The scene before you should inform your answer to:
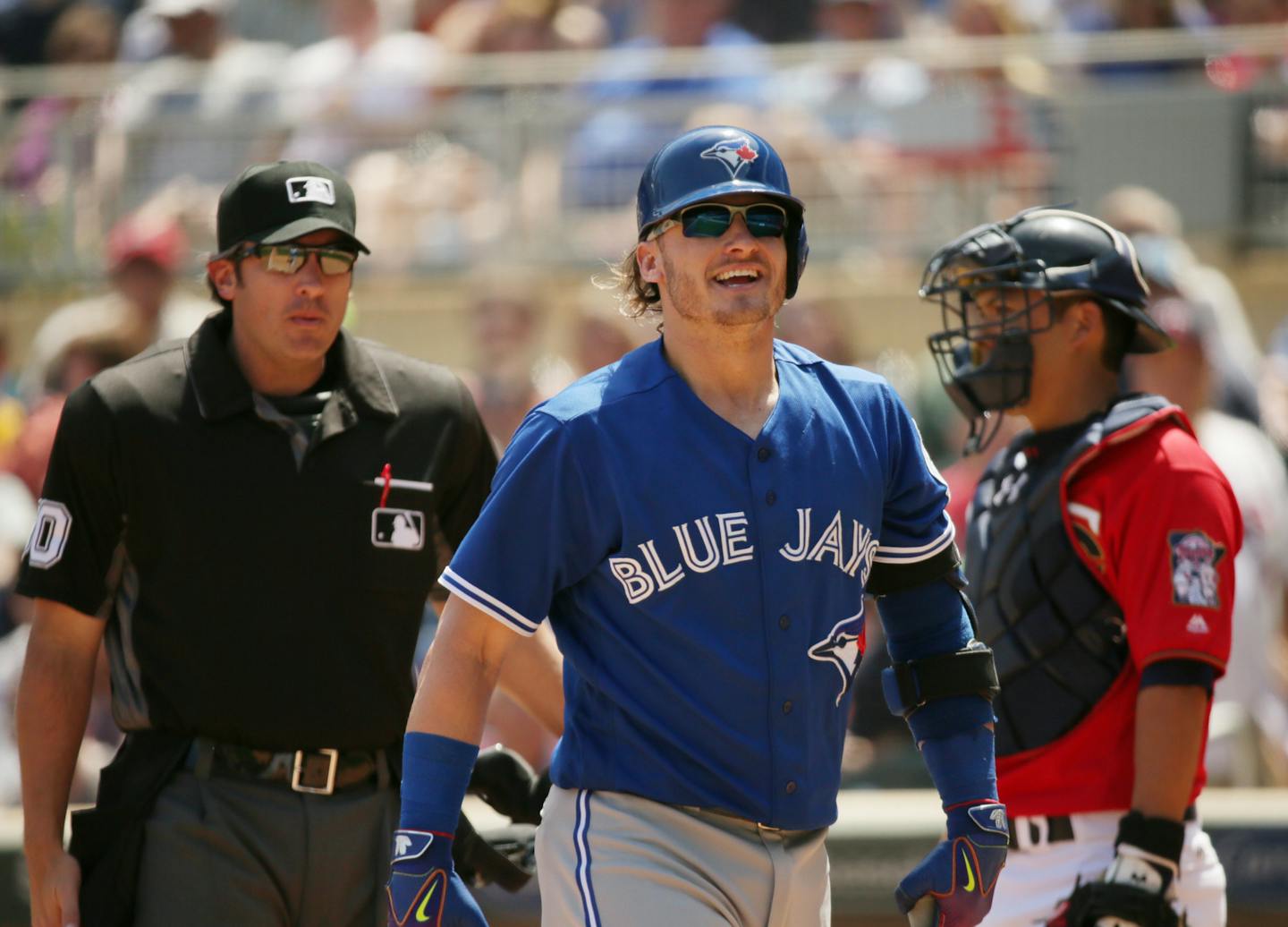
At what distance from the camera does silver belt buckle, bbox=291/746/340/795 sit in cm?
427

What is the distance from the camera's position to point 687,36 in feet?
36.1

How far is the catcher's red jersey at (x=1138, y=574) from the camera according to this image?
13.7ft

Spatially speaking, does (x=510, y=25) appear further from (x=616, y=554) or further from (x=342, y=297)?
(x=616, y=554)

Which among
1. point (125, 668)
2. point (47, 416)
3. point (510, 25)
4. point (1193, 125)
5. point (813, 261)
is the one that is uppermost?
point (510, 25)

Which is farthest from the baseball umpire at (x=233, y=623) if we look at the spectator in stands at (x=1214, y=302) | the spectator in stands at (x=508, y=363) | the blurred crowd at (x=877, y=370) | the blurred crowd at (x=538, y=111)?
the blurred crowd at (x=538, y=111)

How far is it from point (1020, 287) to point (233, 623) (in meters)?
2.03

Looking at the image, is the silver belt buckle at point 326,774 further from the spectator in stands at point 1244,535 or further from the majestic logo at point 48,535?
the spectator in stands at point 1244,535

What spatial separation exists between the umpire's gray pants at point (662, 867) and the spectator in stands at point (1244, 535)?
3.50 meters

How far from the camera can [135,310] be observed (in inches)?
355

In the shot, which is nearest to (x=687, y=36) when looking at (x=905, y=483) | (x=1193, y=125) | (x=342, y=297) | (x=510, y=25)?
(x=510, y=25)

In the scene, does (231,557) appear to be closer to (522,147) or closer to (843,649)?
(843,649)

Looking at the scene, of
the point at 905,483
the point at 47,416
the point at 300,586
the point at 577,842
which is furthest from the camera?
the point at 47,416

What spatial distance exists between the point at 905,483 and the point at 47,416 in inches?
235

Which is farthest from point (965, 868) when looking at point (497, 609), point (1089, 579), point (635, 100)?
point (635, 100)
